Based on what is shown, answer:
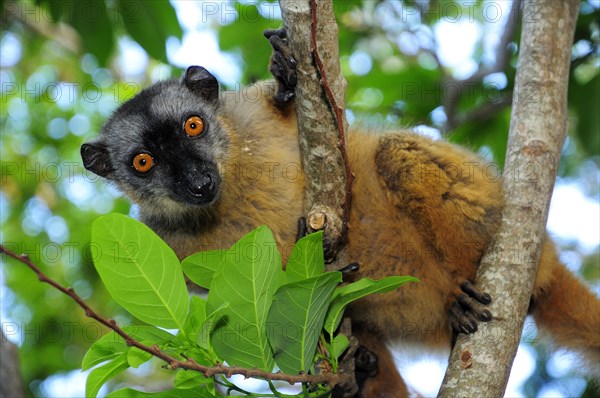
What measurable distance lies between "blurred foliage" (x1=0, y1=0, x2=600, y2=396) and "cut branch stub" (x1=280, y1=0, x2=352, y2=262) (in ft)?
5.86

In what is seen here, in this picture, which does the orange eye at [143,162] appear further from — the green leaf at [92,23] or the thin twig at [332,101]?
the thin twig at [332,101]

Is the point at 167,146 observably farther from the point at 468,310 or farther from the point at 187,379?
the point at 468,310

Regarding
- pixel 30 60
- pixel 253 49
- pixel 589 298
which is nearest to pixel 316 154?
pixel 589 298

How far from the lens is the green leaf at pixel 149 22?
626cm

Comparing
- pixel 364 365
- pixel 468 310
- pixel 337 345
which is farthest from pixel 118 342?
pixel 364 365

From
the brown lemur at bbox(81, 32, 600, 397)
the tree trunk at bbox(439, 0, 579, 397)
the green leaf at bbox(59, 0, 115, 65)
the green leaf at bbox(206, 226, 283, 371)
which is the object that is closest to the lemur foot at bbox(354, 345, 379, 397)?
the brown lemur at bbox(81, 32, 600, 397)

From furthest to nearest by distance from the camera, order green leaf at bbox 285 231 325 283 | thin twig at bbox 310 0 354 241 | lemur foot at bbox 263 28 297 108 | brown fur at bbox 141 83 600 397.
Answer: brown fur at bbox 141 83 600 397 < lemur foot at bbox 263 28 297 108 < thin twig at bbox 310 0 354 241 < green leaf at bbox 285 231 325 283

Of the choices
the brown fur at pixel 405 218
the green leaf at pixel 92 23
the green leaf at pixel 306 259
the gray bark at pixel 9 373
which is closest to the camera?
the green leaf at pixel 306 259

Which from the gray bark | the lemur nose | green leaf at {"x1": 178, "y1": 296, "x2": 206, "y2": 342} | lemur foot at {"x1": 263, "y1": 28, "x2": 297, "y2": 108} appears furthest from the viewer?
the gray bark

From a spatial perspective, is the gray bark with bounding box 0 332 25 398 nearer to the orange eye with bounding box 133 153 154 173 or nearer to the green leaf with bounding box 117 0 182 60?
the orange eye with bounding box 133 153 154 173

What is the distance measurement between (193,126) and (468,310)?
2.81 m

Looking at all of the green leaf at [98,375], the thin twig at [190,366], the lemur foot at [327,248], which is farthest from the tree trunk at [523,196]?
the green leaf at [98,375]

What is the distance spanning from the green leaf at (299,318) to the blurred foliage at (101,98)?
1.08m

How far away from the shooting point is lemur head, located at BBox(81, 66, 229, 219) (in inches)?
221
